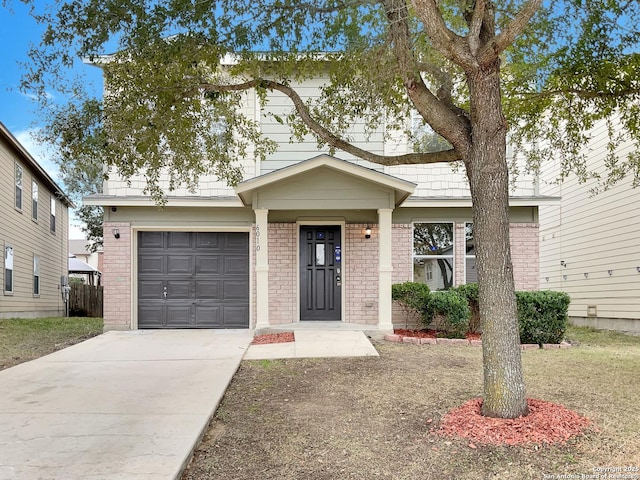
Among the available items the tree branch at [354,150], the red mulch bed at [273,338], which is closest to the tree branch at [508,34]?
the tree branch at [354,150]

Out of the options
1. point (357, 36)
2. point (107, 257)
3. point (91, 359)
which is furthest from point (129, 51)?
point (107, 257)

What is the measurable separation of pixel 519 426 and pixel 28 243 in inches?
686

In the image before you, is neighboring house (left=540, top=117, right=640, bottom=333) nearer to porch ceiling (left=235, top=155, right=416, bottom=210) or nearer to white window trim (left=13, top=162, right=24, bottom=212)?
porch ceiling (left=235, top=155, right=416, bottom=210)

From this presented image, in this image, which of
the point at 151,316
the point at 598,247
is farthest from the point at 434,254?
the point at 151,316

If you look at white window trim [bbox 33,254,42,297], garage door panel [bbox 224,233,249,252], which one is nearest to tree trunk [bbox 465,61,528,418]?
garage door panel [bbox 224,233,249,252]

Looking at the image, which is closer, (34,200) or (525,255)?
(525,255)

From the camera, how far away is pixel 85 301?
22578 millimetres

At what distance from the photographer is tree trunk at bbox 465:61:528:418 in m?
4.51

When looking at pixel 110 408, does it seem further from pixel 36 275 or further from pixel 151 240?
pixel 36 275

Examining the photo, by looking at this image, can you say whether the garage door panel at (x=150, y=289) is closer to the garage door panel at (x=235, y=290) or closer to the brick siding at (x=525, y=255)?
the garage door panel at (x=235, y=290)

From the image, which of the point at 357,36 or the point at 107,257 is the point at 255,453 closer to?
the point at 357,36

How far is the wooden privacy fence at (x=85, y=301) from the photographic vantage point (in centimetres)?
2234

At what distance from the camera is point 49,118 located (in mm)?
7020

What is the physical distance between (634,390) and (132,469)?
17.1 feet
